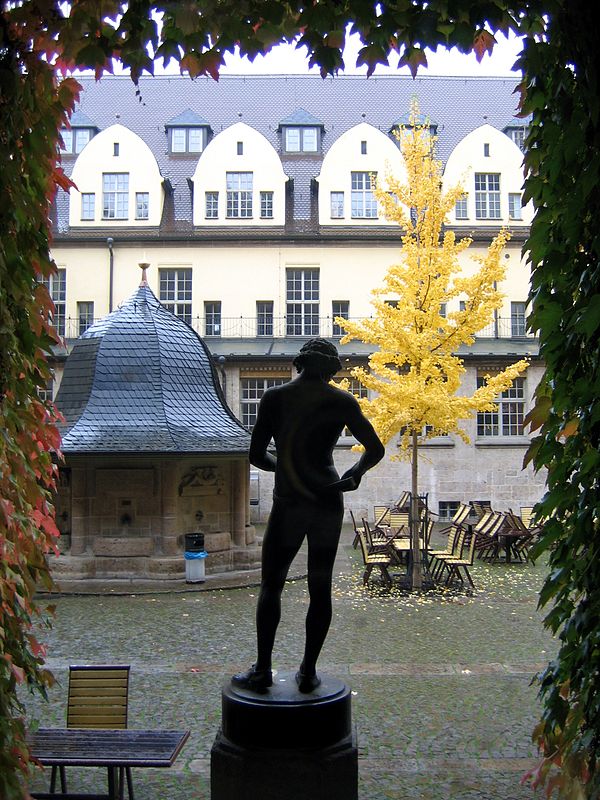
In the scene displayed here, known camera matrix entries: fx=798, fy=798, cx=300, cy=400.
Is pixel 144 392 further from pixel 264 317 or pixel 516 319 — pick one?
pixel 516 319

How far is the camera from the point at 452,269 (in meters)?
13.7

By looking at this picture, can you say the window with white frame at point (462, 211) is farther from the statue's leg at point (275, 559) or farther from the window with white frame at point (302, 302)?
the statue's leg at point (275, 559)

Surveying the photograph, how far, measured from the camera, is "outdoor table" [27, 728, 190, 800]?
472 centimetres

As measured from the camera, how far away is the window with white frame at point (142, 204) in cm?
3022

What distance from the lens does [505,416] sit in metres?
27.4

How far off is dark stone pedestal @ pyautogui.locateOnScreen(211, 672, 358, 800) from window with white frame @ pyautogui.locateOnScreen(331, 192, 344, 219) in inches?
1047

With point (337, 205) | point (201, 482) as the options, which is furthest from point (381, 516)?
point (337, 205)

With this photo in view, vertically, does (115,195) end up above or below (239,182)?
below

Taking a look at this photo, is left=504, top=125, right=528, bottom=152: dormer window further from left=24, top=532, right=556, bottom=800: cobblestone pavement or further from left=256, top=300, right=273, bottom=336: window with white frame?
left=24, top=532, right=556, bottom=800: cobblestone pavement

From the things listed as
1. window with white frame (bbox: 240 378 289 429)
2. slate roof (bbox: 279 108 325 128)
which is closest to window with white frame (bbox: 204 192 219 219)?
slate roof (bbox: 279 108 325 128)

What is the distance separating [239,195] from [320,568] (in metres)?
27.0

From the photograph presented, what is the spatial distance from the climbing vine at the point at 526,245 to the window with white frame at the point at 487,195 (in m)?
27.5

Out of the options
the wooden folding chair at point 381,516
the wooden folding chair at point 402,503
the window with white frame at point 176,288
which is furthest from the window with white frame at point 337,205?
the wooden folding chair at point 381,516

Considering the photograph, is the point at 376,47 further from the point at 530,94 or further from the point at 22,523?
the point at 22,523
